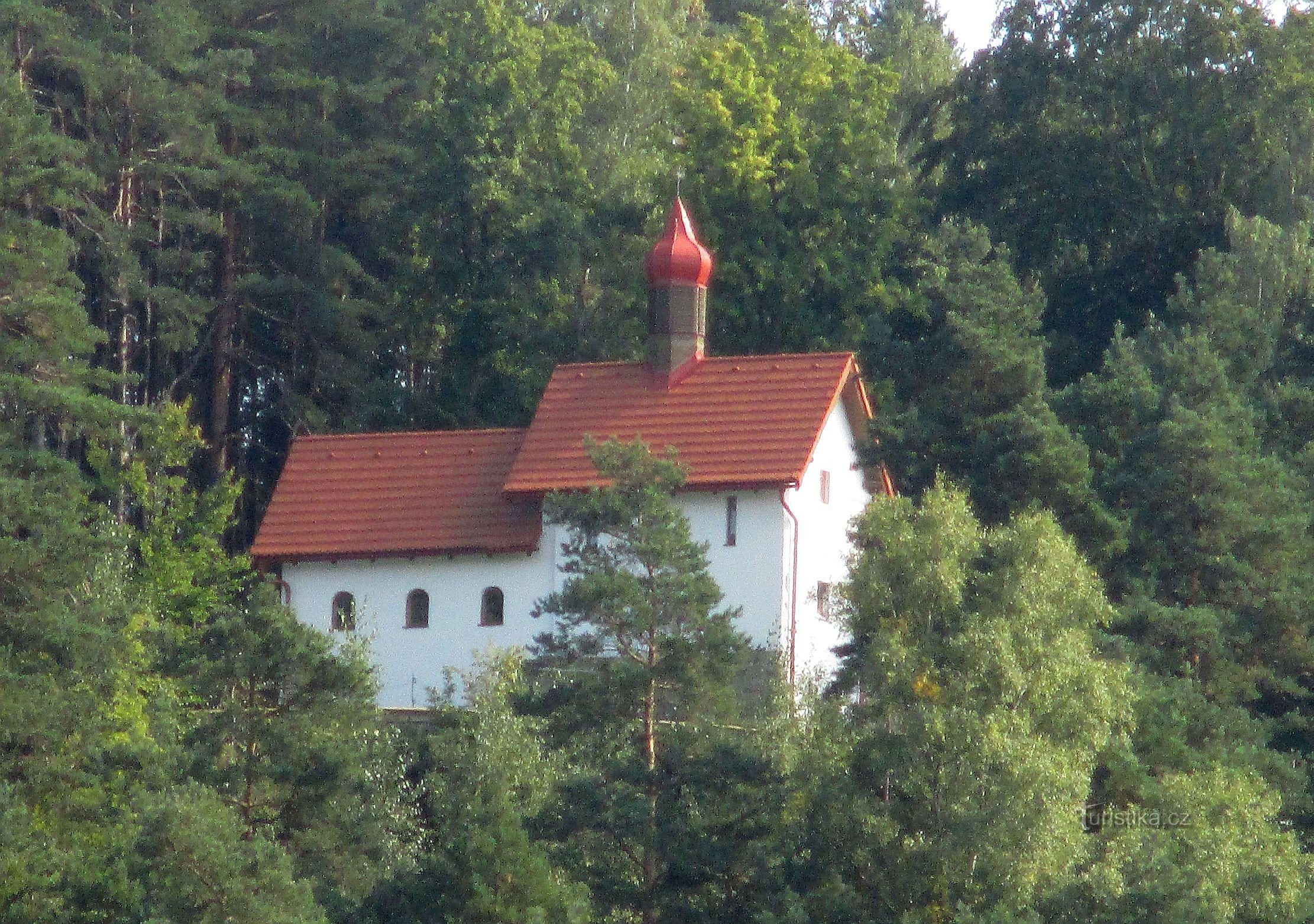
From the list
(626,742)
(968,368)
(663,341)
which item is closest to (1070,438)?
(968,368)

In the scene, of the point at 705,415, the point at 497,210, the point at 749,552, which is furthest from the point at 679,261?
the point at 497,210

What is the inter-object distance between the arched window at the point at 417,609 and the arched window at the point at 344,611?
0.82m

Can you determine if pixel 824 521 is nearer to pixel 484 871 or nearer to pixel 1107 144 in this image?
pixel 484 871

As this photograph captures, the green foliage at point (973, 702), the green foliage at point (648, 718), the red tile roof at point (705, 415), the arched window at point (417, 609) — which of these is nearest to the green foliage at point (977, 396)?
the red tile roof at point (705, 415)

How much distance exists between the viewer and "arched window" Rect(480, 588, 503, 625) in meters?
41.1

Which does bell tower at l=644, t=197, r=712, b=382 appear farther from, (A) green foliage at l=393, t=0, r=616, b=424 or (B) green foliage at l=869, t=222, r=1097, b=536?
(A) green foliage at l=393, t=0, r=616, b=424

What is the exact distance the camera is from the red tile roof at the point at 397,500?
41.6 meters

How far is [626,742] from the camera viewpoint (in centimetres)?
3072

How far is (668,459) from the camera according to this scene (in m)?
32.0

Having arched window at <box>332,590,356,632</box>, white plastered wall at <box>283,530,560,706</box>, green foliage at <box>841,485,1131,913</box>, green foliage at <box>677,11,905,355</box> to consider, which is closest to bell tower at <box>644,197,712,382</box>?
white plastered wall at <box>283,530,560,706</box>

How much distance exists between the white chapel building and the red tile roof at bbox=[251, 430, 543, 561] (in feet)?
0.12

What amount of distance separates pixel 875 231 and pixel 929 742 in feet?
69.3

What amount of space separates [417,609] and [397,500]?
2057 millimetres

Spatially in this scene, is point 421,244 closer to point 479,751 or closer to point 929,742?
point 479,751
